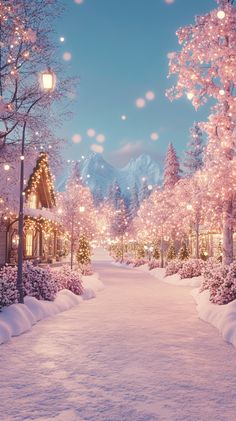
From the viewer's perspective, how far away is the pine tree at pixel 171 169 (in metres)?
63.8

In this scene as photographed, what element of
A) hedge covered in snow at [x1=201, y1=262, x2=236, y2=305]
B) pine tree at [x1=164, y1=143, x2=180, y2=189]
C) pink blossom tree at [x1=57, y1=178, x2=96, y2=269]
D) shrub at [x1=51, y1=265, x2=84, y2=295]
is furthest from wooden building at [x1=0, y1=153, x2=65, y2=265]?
pine tree at [x1=164, y1=143, x2=180, y2=189]

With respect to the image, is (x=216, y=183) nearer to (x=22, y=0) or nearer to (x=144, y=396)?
(x=22, y=0)

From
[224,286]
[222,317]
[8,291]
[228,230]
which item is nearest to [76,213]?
[228,230]

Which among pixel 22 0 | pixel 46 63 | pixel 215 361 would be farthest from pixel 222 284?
pixel 22 0

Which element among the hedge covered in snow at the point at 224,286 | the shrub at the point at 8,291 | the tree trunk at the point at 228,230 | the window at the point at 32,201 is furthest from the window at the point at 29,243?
the hedge covered in snow at the point at 224,286

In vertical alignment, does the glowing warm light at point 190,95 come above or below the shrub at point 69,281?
above

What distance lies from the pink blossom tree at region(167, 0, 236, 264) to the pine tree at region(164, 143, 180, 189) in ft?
138

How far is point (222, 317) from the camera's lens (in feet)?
40.9

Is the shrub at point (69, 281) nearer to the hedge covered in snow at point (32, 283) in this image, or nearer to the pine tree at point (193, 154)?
the hedge covered in snow at point (32, 283)

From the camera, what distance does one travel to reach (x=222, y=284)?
49.2 ft

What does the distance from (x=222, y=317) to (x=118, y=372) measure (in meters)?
5.44

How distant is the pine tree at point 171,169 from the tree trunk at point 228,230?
4194cm

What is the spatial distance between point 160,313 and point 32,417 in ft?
32.0

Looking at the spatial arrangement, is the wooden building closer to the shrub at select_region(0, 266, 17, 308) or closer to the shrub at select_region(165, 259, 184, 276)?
the shrub at select_region(0, 266, 17, 308)
